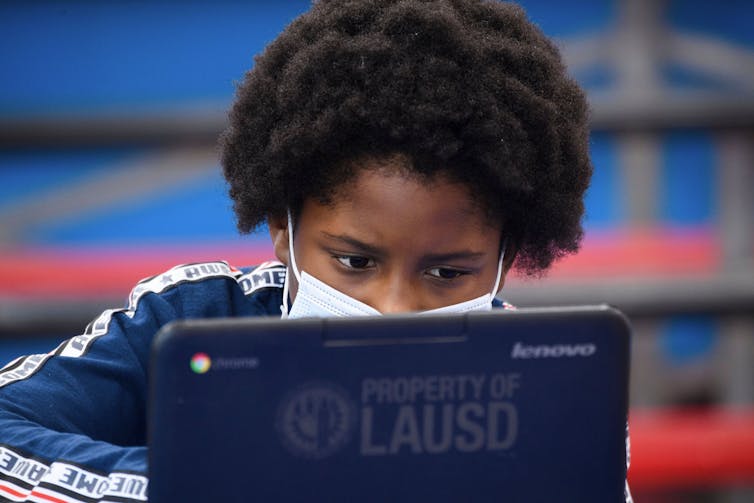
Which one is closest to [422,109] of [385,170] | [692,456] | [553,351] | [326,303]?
[385,170]

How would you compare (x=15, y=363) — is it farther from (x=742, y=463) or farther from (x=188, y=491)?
(x=742, y=463)

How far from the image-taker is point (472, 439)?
1.61 ft

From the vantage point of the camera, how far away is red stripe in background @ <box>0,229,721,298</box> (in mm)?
2027

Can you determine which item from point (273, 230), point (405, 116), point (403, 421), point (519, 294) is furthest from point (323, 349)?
point (519, 294)

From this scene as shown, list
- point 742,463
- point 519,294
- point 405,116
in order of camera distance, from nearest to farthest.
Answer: point 405,116 < point 742,463 < point 519,294

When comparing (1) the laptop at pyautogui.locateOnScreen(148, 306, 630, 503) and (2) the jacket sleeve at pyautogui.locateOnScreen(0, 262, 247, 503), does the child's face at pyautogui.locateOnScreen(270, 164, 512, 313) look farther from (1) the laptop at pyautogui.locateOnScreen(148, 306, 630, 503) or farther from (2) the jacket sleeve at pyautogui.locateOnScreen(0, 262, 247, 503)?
(1) the laptop at pyautogui.locateOnScreen(148, 306, 630, 503)

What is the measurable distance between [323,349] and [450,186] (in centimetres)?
35

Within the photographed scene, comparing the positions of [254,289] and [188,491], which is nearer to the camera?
[188,491]

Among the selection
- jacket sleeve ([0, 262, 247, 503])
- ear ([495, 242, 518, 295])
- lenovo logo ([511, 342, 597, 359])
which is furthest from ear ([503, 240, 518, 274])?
lenovo logo ([511, 342, 597, 359])

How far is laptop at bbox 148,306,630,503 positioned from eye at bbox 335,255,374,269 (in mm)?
324

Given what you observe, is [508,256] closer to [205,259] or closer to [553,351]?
[553,351]

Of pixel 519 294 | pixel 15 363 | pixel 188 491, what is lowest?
pixel 188 491

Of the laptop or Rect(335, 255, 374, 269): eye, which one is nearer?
the laptop

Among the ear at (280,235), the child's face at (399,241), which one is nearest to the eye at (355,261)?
the child's face at (399,241)
